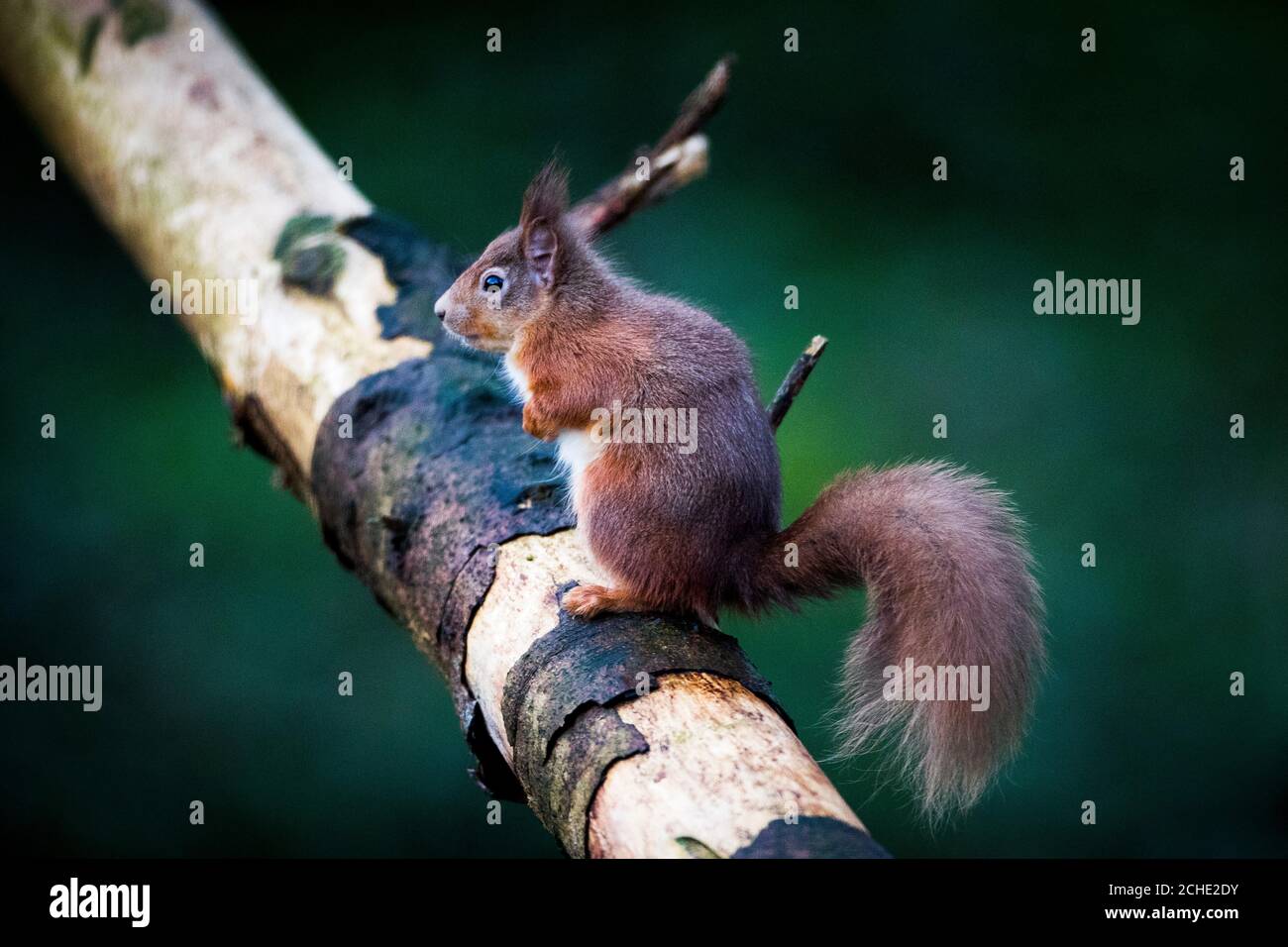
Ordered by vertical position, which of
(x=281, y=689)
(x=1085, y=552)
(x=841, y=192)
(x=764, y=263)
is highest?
(x=841, y=192)

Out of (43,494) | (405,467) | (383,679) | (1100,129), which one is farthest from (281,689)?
(1100,129)

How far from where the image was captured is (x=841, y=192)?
4.48 meters

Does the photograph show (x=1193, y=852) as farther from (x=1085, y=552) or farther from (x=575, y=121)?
(x=575, y=121)

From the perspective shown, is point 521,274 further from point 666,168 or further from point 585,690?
point 585,690

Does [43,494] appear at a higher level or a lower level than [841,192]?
lower

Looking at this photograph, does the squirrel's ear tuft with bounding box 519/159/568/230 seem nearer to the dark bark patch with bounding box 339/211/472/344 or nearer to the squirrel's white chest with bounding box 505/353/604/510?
the squirrel's white chest with bounding box 505/353/604/510

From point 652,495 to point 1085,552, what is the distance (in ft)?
7.29

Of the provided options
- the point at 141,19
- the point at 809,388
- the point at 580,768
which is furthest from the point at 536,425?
the point at 141,19

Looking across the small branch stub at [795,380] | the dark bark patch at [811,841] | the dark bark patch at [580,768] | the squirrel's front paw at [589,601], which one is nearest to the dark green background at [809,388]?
the small branch stub at [795,380]

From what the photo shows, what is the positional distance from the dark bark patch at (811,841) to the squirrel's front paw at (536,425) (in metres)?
0.96

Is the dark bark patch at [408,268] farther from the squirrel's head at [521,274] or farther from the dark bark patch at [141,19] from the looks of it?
the dark bark patch at [141,19]

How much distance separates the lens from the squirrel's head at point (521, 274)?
7.53 ft

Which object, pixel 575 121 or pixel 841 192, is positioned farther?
pixel 575 121

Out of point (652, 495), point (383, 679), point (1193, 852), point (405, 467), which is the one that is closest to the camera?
point (652, 495)
